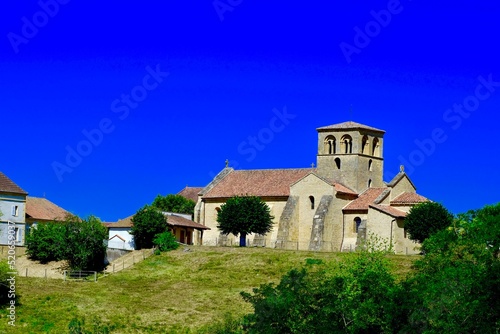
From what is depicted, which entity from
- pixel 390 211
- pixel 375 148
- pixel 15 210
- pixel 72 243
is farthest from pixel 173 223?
pixel 375 148

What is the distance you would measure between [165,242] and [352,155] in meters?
19.3

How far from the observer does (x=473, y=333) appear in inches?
1970

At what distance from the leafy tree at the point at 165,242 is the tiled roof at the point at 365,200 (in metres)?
15.1

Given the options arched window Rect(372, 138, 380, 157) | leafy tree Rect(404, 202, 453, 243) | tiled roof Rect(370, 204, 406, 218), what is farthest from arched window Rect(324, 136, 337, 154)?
leafy tree Rect(404, 202, 453, 243)

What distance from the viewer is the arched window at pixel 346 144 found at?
4114 inches

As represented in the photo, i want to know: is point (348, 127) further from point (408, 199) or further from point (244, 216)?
point (244, 216)

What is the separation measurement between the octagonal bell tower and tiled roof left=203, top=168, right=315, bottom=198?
2108 millimetres

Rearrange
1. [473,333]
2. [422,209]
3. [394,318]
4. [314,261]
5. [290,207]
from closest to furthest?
[473,333]
[394,318]
[314,261]
[422,209]
[290,207]

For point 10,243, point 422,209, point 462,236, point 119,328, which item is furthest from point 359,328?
point 10,243

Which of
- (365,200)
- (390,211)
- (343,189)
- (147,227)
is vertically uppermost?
(343,189)

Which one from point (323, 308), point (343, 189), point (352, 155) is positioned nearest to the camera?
point (323, 308)

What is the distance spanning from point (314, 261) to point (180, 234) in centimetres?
2137

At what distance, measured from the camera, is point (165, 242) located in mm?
95875

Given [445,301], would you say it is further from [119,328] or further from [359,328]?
[119,328]
